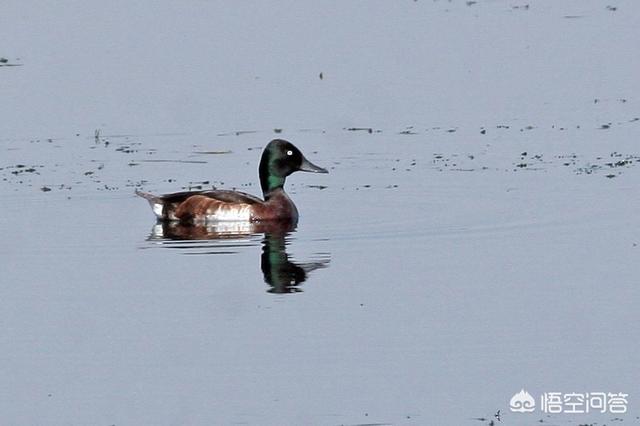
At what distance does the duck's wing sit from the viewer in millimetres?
17438

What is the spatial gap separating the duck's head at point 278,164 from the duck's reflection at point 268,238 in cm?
71

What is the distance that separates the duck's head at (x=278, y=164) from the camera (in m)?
18.2

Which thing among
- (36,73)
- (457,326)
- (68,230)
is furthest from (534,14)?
(457,326)

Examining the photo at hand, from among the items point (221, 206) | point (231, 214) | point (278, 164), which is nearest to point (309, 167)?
point (278, 164)

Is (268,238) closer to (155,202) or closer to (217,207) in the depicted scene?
(217,207)

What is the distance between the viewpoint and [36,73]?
962 inches

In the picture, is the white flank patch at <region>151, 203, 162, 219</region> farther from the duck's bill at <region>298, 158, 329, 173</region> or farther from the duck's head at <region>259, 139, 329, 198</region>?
the duck's bill at <region>298, 158, 329, 173</region>

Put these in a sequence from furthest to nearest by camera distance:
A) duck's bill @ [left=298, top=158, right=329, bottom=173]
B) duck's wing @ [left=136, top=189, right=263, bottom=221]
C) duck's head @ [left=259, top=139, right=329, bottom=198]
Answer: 1. duck's bill @ [left=298, top=158, right=329, bottom=173]
2. duck's head @ [left=259, top=139, right=329, bottom=198]
3. duck's wing @ [left=136, top=189, right=263, bottom=221]

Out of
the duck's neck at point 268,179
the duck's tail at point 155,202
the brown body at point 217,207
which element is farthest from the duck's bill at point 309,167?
the duck's tail at point 155,202

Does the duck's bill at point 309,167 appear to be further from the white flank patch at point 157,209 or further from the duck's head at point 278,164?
the white flank patch at point 157,209

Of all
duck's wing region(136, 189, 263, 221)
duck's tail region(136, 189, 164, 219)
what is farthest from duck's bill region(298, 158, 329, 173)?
duck's tail region(136, 189, 164, 219)

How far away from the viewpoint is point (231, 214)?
1767cm

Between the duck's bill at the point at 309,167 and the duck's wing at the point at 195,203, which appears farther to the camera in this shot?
the duck's bill at the point at 309,167

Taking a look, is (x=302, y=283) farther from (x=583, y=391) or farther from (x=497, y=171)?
(x=497, y=171)
